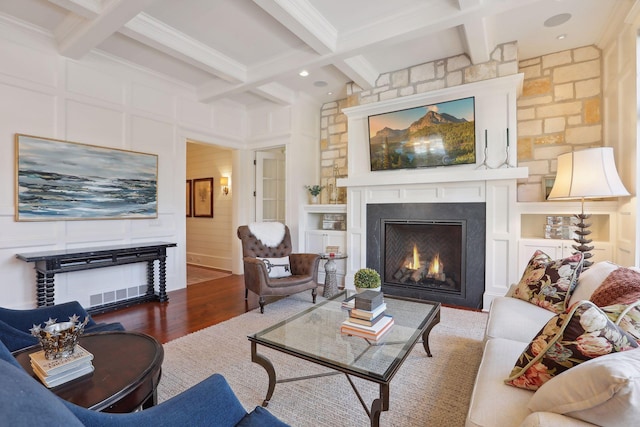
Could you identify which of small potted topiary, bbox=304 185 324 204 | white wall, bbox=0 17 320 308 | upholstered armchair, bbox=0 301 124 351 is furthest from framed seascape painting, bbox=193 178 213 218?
upholstered armchair, bbox=0 301 124 351

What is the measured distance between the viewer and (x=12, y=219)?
3160 millimetres

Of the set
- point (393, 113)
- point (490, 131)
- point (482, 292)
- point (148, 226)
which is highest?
point (393, 113)

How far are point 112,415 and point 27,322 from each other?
4.70 ft

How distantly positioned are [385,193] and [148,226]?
3265 millimetres

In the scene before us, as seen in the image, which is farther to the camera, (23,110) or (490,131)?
(490,131)

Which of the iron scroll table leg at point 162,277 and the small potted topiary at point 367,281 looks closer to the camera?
the small potted topiary at point 367,281

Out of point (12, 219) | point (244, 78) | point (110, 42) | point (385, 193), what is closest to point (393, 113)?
point (385, 193)

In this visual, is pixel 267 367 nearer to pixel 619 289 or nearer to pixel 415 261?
pixel 619 289

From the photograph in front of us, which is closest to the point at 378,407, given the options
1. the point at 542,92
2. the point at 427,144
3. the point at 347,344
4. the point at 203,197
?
the point at 347,344

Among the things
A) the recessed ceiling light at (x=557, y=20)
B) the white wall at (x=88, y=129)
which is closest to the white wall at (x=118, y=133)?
the white wall at (x=88, y=129)

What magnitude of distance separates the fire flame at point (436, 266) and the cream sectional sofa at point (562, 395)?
2272 millimetres

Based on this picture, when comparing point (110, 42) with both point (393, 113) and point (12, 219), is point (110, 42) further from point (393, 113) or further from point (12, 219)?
point (393, 113)

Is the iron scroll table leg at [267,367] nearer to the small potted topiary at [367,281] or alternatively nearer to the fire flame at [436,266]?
the small potted topiary at [367,281]

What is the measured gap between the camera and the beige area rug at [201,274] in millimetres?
5211
